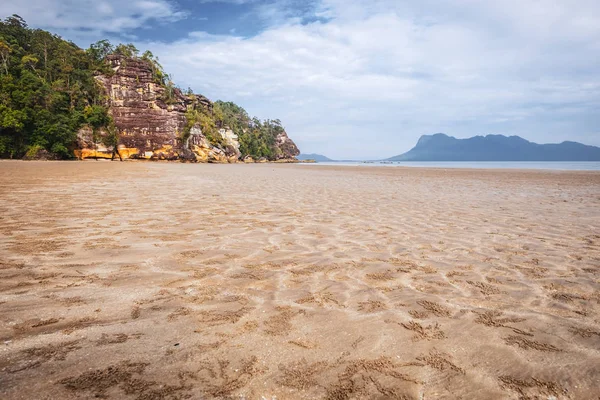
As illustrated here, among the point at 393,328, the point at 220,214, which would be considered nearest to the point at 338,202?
the point at 220,214

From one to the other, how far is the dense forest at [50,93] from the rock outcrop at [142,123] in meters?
1.58

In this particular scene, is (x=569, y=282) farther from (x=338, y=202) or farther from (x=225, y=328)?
(x=338, y=202)

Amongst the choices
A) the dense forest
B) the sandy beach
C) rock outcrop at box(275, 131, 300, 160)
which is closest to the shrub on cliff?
the dense forest

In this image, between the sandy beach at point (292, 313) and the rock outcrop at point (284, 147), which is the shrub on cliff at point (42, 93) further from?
the rock outcrop at point (284, 147)

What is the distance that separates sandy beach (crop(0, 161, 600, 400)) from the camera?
203 cm

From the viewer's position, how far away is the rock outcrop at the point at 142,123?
61.5 metres

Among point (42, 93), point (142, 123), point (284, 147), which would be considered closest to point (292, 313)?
point (42, 93)

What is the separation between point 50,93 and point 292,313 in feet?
240

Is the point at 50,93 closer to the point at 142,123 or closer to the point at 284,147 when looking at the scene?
the point at 142,123

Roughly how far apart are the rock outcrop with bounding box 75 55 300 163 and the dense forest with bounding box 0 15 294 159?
1581 millimetres

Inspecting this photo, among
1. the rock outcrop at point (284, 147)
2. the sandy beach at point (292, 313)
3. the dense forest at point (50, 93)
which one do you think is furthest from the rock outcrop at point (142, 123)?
the sandy beach at point (292, 313)

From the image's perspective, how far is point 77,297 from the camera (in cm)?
313

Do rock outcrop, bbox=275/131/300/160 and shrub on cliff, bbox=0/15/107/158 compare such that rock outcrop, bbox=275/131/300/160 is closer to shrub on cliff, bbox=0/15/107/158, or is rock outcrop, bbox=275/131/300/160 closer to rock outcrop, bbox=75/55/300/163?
rock outcrop, bbox=75/55/300/163

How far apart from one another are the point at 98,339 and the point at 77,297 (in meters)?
1.02
